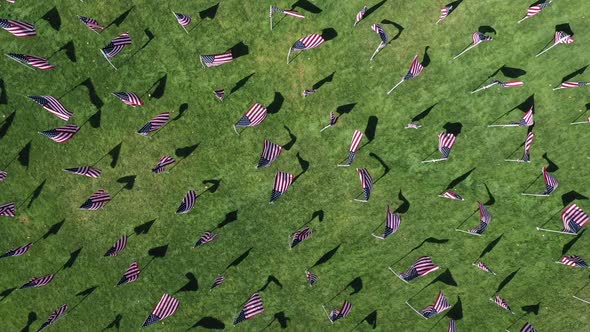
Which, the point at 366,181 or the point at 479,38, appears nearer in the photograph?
the point at 479,38

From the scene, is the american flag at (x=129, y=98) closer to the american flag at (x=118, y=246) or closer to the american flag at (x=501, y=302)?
the american flag at (x=118, y=246)

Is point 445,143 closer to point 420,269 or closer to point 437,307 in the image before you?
point 420,269

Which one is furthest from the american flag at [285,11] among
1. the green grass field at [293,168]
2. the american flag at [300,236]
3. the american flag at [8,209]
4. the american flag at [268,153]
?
the american flag at [8,209]

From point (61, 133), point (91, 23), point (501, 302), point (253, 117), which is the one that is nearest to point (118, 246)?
point (61, 133)

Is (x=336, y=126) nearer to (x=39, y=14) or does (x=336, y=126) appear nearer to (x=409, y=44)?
(x=409, y=44)

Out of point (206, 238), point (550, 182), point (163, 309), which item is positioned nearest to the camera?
point (550, 182)
